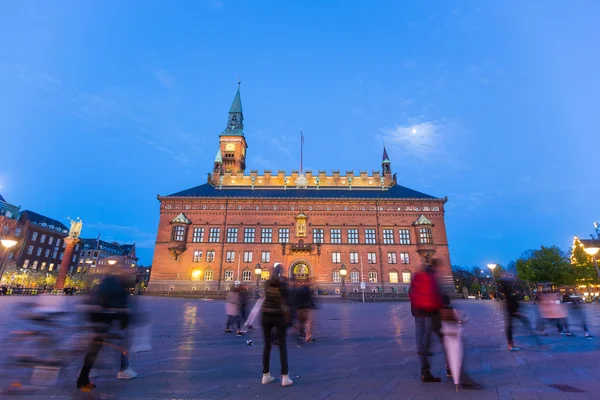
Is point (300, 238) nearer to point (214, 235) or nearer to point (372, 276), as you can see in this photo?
point (372, 276)

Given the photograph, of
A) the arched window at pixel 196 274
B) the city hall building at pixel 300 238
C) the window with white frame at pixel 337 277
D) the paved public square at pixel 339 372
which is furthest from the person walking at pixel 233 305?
the arched window at pixel 196 274

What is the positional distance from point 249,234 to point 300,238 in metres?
7.80

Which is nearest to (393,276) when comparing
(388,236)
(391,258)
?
(391,258)

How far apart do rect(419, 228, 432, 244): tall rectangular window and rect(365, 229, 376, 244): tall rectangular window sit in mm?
6644

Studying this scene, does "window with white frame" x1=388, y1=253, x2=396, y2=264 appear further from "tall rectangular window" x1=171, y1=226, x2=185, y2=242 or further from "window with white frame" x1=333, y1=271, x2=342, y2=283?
"tall rectangular window" x1=171, y1=226, x2=185, y2=242

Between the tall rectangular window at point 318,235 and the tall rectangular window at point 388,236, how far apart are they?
9402mm

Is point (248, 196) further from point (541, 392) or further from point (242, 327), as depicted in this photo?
point (541, 392)

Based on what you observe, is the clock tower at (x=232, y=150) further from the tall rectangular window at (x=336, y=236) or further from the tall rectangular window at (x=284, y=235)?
the tall rectangular window at (x=336, y=236)

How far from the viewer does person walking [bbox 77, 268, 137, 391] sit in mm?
4508

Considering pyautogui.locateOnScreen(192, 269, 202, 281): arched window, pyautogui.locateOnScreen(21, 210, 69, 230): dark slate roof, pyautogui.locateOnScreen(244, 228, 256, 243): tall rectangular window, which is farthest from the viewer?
pyautogui.locateOnScreen(21, 210, 69, 230): dark slate roof

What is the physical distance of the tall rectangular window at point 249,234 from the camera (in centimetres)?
4544

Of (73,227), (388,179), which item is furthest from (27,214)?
(388,179)

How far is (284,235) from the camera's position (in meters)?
45.3

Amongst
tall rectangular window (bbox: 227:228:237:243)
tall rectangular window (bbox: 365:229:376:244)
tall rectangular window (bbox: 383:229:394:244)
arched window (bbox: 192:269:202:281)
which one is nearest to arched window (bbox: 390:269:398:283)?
tall rectangular window (bbox: 383:229:394:244)
